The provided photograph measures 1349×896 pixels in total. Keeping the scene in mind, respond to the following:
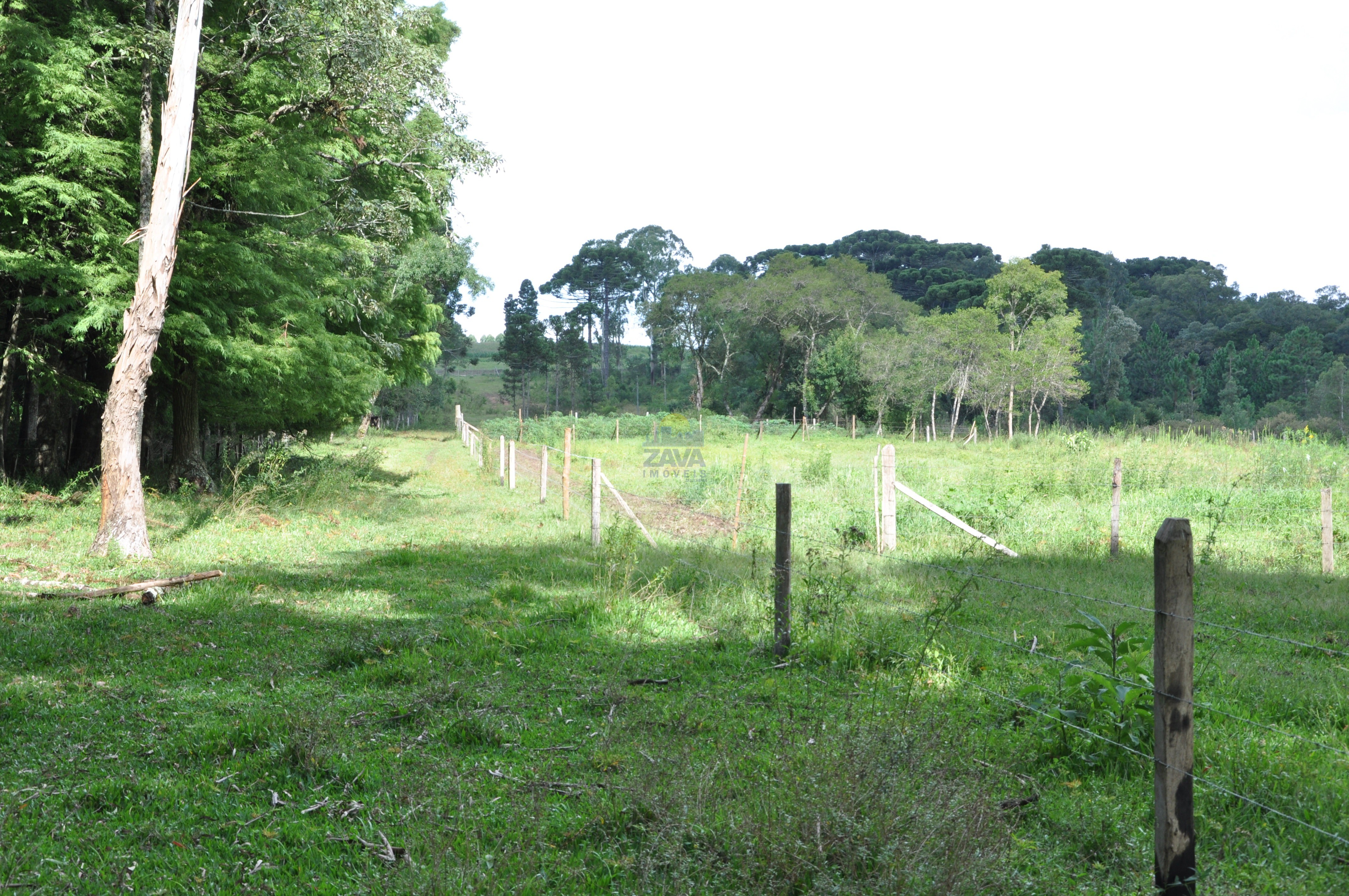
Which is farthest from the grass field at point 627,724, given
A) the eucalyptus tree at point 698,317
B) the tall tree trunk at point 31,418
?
the eucalyptus tree at point 698,317

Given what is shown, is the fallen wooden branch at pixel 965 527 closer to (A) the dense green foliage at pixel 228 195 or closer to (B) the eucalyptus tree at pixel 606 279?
(A) the dense green foliage at pixel 228 195

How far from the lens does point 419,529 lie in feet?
44.0

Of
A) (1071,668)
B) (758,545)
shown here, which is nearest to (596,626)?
(758,545)

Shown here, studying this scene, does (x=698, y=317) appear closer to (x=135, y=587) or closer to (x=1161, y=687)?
(x=135, y=587)

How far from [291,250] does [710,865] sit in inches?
518

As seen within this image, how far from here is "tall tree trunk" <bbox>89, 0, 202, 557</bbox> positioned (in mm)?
10570

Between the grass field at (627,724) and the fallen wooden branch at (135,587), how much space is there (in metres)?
0.10

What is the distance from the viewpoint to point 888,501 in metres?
11.5

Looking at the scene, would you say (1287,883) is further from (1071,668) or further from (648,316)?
(648,316)

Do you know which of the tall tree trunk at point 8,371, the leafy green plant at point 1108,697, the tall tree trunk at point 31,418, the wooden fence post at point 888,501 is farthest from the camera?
the tall tree trunk at point 31,418

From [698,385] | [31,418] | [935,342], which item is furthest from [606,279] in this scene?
[31,418]

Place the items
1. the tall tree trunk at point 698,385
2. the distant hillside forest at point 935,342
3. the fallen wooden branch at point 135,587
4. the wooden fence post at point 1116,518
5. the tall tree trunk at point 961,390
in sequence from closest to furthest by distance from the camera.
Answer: the fallen wooden branch at point 135,587 < the wooden fence post at point 1116,518 < the tall tree trunk at point 961,390 < the distant hillside forest at point 935,342 < the tall tree trunk at point 698,385

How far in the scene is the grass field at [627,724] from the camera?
3330 mm

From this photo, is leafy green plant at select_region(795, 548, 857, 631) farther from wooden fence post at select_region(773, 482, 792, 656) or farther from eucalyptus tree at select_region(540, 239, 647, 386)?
eucalyptus tree at select_region(540, 239, 647, 386)
